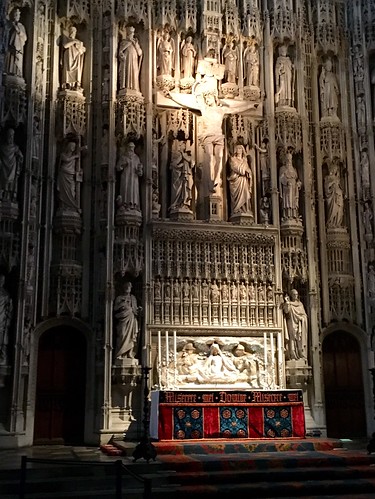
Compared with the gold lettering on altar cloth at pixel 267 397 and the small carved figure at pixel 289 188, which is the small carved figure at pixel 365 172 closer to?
the small carved figure at pixel 289 188

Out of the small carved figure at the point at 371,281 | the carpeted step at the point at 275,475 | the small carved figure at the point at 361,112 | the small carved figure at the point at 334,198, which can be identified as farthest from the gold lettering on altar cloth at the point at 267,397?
the small carved figure at the point at 361,112

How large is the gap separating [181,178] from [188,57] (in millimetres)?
3211

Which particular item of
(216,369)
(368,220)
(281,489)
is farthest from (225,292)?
(281,489)

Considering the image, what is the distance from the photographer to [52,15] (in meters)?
15.7

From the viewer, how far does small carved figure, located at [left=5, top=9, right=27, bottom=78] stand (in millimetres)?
14672

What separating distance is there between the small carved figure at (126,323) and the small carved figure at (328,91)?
6834 millimetres

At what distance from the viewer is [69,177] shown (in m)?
14.7

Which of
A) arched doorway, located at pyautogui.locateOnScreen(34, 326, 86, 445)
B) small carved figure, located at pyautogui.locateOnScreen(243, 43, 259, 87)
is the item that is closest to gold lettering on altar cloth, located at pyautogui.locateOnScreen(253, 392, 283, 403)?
arched doorway, located at pyautogui.locateOnScreen(34, 326, 86, 445)

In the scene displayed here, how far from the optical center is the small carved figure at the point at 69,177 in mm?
14656

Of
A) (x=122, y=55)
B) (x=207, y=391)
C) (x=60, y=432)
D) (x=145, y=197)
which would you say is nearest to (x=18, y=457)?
(x=60, y=432)

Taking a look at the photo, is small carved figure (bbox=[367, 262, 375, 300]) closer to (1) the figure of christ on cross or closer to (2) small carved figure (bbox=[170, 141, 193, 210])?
(1) the figure of christ on cross

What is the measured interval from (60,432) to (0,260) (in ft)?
12.6

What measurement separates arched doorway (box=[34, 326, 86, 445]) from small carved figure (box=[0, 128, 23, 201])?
3155 mm

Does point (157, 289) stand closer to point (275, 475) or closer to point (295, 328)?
point (295, 328)
